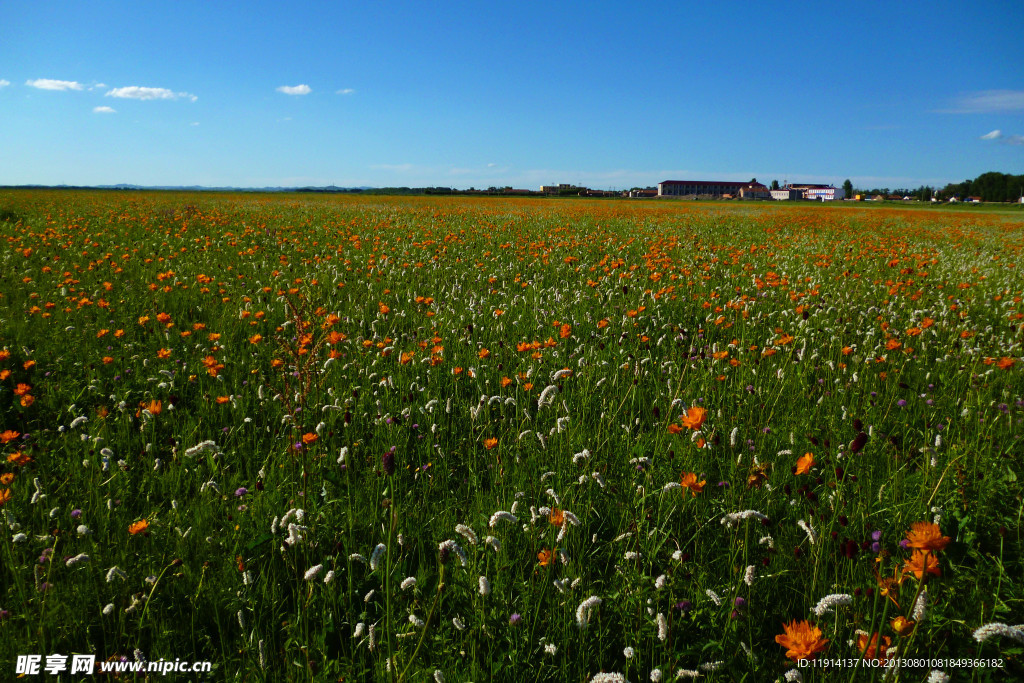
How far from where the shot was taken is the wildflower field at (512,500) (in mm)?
1740

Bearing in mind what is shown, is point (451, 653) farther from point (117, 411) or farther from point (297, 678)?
point (117, 411)

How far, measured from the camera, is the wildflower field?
1.74m

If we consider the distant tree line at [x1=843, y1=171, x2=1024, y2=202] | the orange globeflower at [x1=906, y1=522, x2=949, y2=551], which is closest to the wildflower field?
the orange globeflower at [x1=906, y1=522, x2=949, y2=551]

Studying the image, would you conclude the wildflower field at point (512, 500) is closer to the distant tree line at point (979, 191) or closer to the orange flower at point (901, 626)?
the orange flower at point (901, 626)

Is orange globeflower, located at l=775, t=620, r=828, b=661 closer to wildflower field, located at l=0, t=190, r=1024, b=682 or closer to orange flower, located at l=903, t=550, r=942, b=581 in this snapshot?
wildflower field, located at l=0, t=190, r=1024, b=682

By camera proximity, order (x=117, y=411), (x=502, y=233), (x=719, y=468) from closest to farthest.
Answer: (x=719, y=468) < (x=117, y=411) < (x=502, y=233)

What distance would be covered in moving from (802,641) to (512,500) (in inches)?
50.4

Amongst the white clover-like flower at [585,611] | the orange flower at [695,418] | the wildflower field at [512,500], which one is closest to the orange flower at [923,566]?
the wildflower field at [512,500]

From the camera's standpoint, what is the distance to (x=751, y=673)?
1.71 meters

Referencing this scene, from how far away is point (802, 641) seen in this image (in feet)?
4.88

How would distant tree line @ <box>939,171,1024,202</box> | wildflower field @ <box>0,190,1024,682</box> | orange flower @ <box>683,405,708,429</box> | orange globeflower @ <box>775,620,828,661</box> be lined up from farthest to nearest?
distant tree line @ <box>939,171,1024,202</box> → orange flower @ <box>683,405,708,429</box> → wildflower field @ <box>0,190,1024,682</box> → orange globeflower @ <box>775,620,828,661</box>

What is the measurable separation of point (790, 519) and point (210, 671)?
86.8 inches

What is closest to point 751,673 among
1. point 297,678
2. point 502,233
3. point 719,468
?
point 719,468

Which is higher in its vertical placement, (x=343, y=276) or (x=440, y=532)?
(x=343, y=276)
